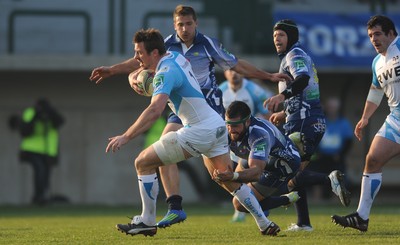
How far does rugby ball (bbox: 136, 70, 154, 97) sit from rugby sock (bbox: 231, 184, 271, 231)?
4.15 feet

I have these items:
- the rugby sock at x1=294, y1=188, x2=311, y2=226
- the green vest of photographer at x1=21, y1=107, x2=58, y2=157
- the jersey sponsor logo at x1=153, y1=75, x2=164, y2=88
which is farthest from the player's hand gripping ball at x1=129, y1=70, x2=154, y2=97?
the green vest of photographer at x1=21, y1=107, x2=58, y2=157

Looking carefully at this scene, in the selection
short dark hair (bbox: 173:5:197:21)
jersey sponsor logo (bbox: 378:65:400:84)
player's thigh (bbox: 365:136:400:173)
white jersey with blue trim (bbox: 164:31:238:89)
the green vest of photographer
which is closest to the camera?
player's thigh (bbox: 365:136:400:173)

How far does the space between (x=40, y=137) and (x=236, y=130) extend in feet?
34.2

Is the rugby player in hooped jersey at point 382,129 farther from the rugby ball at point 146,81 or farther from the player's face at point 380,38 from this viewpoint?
the rugby ball at point 146,81

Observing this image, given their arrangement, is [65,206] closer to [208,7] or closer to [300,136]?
[208,7]

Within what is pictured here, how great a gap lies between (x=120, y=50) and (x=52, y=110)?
235cm

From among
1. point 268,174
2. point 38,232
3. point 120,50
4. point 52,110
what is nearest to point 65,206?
point 52,110

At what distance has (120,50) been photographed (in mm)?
21844

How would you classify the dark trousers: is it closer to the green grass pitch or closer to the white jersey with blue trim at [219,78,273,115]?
the green grass pitch

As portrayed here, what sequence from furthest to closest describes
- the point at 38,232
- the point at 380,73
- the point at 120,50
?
the point at 120,50
the point at 38,232
the point at 380,73

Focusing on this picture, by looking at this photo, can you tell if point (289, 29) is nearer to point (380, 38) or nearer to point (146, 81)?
point (380, 38)

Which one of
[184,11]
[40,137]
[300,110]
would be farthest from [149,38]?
[40,137]

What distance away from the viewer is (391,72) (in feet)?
35.3

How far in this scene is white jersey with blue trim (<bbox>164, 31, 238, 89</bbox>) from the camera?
1160 cm
